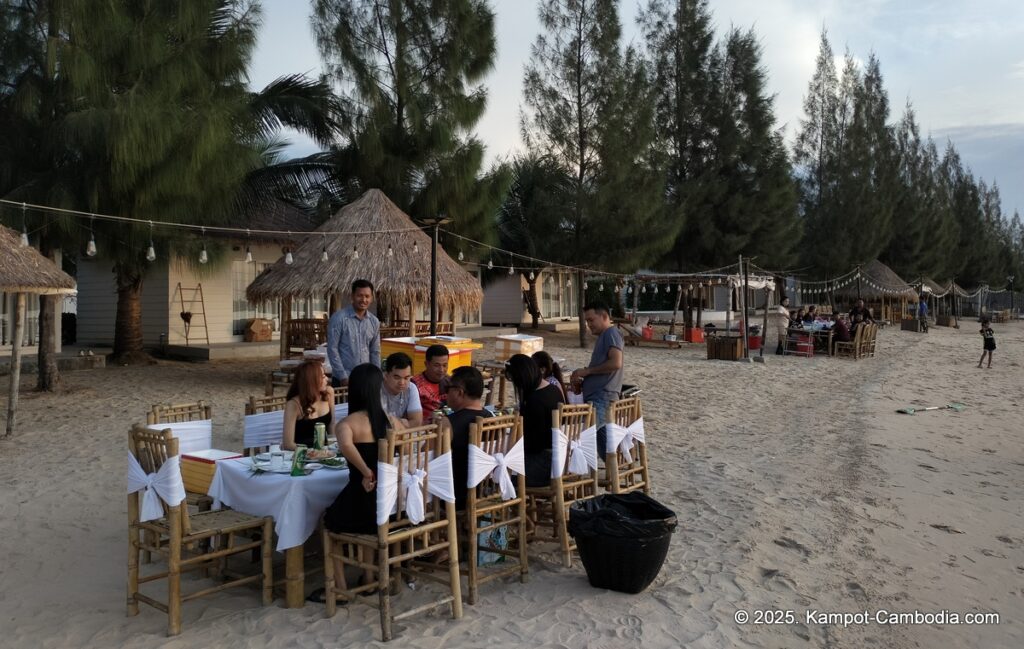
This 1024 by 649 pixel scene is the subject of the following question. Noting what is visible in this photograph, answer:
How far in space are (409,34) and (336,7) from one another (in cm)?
173

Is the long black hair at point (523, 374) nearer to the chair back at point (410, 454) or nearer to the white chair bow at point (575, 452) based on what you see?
the white chair bow at point (575, 452)

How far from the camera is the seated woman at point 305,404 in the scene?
183 inches

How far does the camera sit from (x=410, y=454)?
143 inches

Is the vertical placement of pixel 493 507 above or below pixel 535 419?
below

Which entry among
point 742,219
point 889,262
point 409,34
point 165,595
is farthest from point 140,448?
point 889,262

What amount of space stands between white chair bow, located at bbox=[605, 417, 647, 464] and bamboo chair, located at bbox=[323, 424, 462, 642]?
1552mm

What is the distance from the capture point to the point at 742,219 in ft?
84.3

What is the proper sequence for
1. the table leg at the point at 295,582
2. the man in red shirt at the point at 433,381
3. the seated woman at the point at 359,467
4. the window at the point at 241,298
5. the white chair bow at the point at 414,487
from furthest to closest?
the window at the point at 241,298
the man in red shirt at the point at 433,381
the table leg at the point at 295,582
the seated woman at the point at 359,467
the white chair bow at the point at 414,487

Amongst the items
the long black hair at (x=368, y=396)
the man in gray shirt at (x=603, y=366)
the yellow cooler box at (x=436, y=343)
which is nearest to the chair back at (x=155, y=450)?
the long black hair at (x=368, y=396)

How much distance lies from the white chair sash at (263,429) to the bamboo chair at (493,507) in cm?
152

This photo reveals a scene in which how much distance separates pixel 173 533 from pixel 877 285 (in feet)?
120

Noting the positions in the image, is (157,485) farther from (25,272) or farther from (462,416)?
(25,272)

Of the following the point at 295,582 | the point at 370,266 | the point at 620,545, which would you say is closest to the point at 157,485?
the point at 295,582

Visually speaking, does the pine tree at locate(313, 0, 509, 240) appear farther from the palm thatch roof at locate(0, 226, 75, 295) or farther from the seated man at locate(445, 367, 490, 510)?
the seated man at locate(445, 367, 490, 510)
